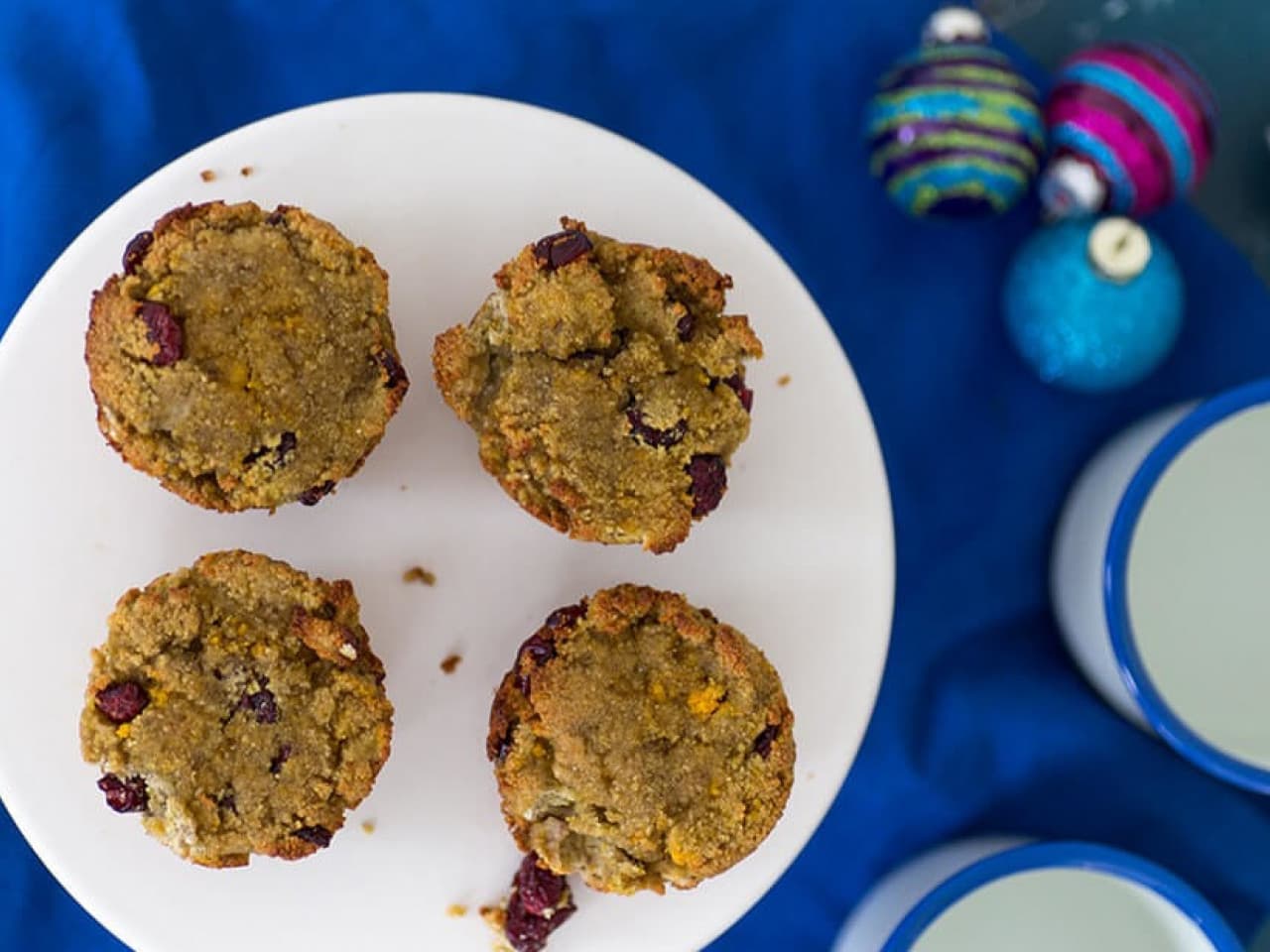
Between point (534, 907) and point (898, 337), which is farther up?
point (898, 337)

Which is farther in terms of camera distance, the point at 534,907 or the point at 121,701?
the point at 534,907

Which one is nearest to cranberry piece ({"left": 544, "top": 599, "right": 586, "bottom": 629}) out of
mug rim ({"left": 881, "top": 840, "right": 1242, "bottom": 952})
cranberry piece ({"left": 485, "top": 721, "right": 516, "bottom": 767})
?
cranberry piece ({"left": 485, "top": 721, "right": 516, "bottom": 767})

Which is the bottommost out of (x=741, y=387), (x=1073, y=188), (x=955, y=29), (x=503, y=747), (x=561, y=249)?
(x=503, y=747)

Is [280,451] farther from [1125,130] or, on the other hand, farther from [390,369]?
[1125,130]

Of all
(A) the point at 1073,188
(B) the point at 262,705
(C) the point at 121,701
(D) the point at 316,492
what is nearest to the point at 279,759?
(B) the point at 262,705

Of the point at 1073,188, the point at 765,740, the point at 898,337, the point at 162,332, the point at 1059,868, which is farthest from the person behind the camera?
the point at 898,337

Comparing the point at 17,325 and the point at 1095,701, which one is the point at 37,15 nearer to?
the point at 17,325

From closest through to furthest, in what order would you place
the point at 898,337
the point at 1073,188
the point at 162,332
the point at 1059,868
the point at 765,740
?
the point at 162,332 → the point at 765,740 → the point at 1059,868 → the point at 1073,188 → the point at 898,337
